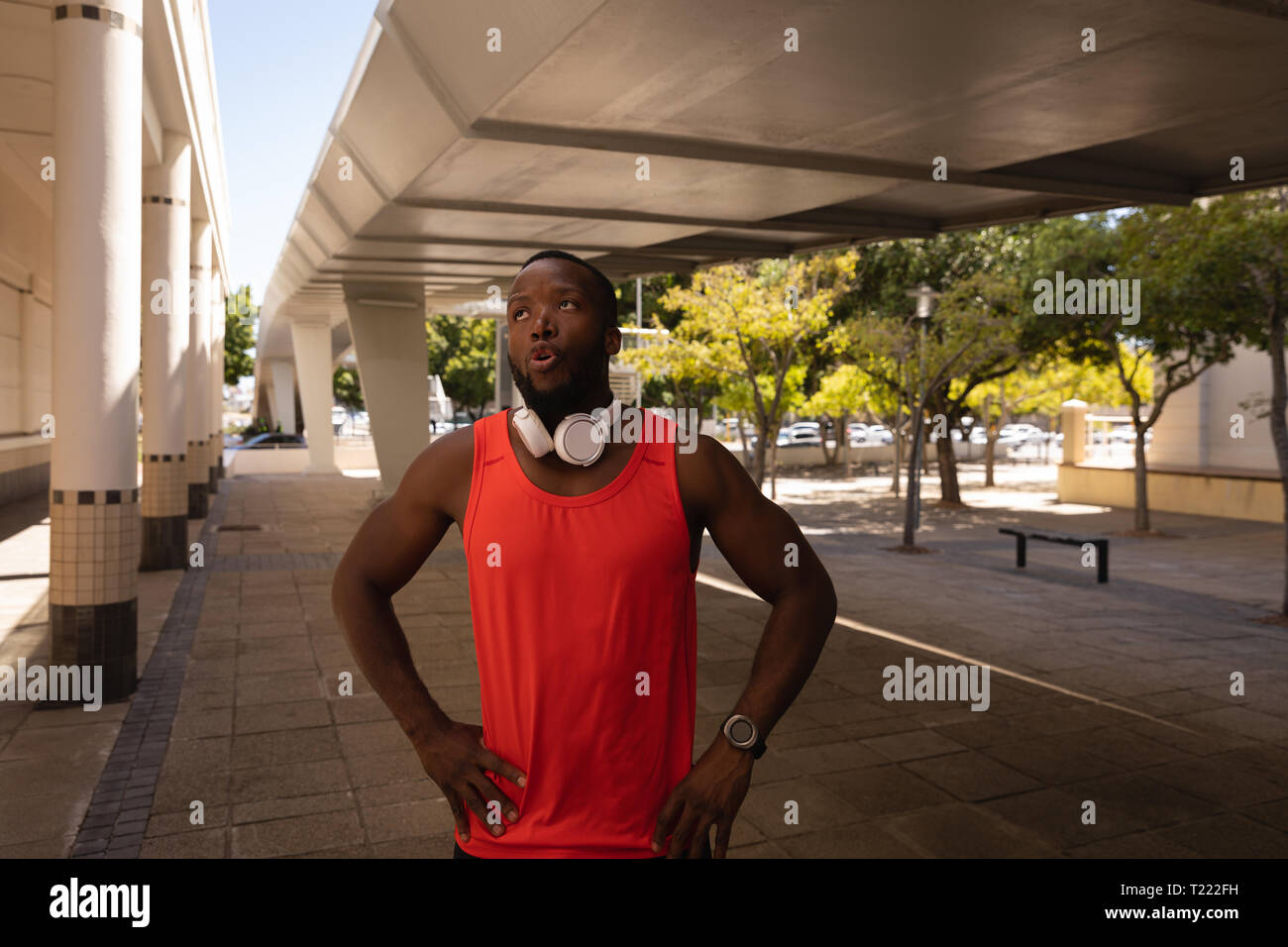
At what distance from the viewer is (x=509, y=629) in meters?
2.07

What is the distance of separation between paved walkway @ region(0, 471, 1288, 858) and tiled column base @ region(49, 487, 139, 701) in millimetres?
391

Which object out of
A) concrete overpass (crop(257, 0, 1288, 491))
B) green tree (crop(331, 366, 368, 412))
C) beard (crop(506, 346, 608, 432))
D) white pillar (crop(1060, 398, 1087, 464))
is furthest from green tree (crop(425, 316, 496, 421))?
beard (crop(506, 346, 608, 432))

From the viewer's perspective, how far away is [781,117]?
7.71 metres

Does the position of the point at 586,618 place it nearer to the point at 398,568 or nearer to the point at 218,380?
the point at 398,568

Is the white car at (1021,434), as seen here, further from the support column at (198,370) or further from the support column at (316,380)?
the support column at (198,370)

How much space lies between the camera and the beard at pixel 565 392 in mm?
2129

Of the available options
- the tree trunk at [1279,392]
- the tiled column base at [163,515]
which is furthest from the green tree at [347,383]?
the tree trunk at [1279,392]

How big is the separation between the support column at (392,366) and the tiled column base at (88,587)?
41.7ft

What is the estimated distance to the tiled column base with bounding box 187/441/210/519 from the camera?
18281 mm

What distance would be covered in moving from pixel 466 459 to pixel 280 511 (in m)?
19.2

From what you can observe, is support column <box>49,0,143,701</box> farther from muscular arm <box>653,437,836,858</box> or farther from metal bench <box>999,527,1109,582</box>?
metal bench <box>999,527,1109,582</box>

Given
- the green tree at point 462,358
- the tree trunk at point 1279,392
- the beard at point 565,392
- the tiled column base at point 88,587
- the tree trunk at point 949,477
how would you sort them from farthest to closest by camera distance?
the green tree at point 462,358 < the tree trunk at point 949,477 < the tree trunk at point 1279,392 < the tiled column base at point 88,587 < the beard at point 565,392
